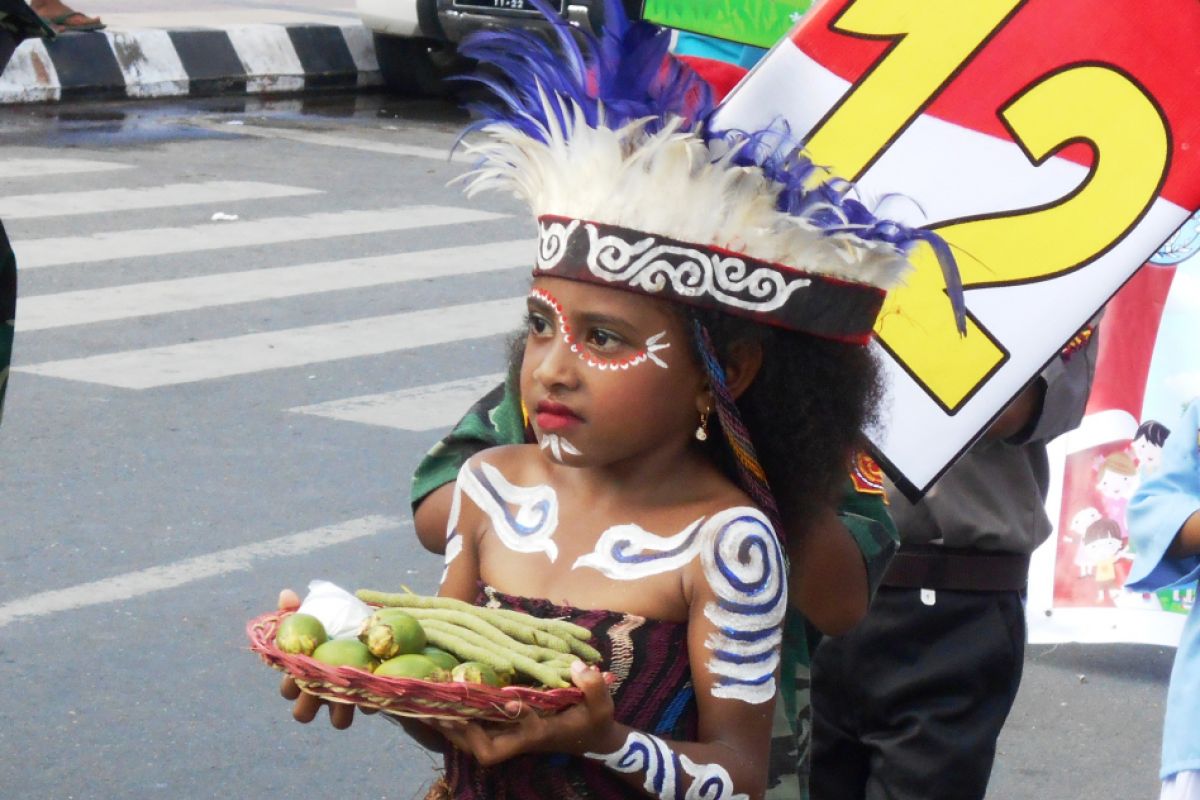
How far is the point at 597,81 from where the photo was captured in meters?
2.07

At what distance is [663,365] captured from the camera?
2.05m

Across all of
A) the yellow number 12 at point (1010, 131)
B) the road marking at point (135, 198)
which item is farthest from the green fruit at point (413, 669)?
the road marking at point (135, 198)

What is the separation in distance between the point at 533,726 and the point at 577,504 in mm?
341

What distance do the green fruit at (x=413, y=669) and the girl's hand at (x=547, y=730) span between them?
0.04 metres

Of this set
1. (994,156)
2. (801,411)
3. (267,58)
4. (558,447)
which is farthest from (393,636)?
(267,58)

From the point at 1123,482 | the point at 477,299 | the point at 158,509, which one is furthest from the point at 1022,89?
the point at 477,299

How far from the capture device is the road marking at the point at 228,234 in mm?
8266

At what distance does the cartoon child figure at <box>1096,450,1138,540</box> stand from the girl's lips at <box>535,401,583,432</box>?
3.48m

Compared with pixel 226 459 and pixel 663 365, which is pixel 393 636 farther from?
pixel 226 459

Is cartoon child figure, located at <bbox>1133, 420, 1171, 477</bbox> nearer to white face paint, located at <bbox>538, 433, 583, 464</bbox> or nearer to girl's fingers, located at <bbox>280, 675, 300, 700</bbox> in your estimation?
white face paint, located at <bbox>538, 433, 583, 464</bbox>

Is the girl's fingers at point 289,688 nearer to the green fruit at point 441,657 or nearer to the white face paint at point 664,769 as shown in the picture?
the green fruit at point 441,657

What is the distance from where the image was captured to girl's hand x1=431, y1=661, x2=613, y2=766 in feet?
6.05

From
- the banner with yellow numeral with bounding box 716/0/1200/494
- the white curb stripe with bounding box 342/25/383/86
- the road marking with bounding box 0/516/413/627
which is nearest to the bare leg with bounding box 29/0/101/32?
the white curb stripe with bounding box 342/25/383/86

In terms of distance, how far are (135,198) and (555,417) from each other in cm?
786
